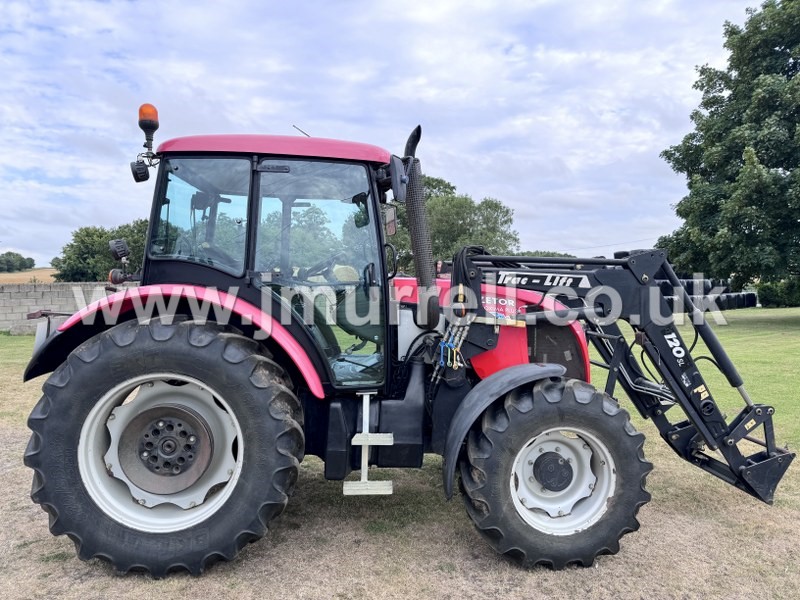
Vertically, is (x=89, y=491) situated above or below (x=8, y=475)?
above

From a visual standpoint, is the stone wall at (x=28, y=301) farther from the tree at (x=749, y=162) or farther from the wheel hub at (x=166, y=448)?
the tree at (x=749, y=162)

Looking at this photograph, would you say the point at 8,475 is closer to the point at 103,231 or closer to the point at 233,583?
the point at 233,583

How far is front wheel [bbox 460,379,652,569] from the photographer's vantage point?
3117 mm

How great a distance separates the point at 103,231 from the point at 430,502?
41.5 metres

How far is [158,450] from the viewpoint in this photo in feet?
10.5

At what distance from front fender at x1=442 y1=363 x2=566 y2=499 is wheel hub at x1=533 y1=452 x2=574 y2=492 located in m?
0.47

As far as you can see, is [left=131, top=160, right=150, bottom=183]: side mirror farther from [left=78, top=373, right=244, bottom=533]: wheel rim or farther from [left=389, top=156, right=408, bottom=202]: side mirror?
[left=389, top=156, right=408, bottom=202]: side mirror

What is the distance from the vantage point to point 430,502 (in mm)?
4027

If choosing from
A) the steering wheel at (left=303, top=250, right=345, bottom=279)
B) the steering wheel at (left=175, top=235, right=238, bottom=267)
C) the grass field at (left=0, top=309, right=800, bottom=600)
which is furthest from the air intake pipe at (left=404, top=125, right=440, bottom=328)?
the grass field at (left=0, top=309, right=800, bottom=600)

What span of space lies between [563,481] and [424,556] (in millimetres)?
899

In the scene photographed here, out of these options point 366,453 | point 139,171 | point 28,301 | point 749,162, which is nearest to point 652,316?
point 366,453

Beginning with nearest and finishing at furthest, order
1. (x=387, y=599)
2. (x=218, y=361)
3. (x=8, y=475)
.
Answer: (x=387, y=599) < (x=218, y=361) < (x=8, y=475)

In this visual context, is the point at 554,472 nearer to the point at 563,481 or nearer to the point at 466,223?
the point at 563,481

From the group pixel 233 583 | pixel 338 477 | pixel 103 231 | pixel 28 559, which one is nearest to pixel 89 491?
pixel 28 559
